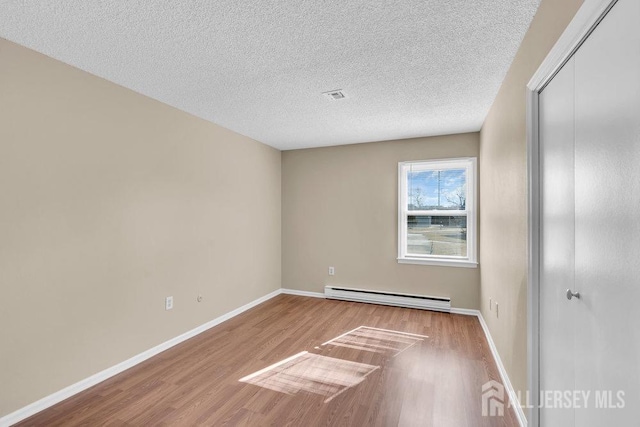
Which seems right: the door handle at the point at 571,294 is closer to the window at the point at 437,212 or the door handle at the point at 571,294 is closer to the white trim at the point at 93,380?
the window at the point at 437,212

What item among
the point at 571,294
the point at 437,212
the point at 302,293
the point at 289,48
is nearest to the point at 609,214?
the point at 571,294

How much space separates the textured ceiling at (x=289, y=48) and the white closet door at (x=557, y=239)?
645mm

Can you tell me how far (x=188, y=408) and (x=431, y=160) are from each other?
3.87m

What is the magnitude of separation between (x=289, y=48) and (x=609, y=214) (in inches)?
75.7

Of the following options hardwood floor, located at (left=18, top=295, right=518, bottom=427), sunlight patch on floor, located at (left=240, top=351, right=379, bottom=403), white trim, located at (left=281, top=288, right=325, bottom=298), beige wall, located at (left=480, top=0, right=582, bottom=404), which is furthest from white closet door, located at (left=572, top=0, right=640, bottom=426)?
white trim, located at (left=281, top=288, right=325, bottom=298)

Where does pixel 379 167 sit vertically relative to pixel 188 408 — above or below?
above

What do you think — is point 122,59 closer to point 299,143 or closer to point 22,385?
point 22,385

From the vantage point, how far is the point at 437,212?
4.17 m

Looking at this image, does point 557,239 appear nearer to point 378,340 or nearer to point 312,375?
point 312,375

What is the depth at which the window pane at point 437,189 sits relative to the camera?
4.07 metres

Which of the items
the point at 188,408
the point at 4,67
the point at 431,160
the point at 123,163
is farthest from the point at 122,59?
the point at 431,160

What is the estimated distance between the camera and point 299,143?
4.52 metres

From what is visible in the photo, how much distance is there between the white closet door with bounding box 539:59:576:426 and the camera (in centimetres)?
128

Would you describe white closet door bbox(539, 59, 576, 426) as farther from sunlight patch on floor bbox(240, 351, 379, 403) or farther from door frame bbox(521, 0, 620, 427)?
sunlight patch on floor bbox(240, 351, 379, 403)
